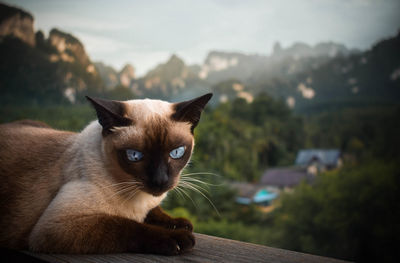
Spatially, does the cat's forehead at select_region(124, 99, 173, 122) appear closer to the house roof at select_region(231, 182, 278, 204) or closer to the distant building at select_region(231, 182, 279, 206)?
the distant building at select_region(231, 182, 279, 206)

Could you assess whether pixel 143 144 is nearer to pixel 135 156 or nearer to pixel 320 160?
pixel 135 156

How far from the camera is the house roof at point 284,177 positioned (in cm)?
3800

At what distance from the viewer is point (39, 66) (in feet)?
44.3

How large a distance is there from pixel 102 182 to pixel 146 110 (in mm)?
535

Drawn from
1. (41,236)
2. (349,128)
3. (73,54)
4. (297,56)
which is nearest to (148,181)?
(41,236)

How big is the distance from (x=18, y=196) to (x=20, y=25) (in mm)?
16536

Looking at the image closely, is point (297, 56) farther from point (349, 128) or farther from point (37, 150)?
point (37, 150)

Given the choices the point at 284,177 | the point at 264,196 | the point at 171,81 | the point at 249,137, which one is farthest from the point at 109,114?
the point at 249,137

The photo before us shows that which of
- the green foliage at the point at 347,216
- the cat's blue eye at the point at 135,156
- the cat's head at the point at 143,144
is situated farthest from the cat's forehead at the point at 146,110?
the green foliage at the point at 347,216

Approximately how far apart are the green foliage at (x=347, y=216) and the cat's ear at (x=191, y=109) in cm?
2250

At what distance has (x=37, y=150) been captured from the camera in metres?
1.87

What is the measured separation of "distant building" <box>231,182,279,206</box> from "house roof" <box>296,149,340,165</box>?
8.70 metres

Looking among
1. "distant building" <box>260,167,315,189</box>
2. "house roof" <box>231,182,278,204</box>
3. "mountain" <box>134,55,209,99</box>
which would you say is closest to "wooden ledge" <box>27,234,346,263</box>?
"mountain" <box>134,55,209,99</box>

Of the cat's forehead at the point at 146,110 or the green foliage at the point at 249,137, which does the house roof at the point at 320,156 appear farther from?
the cat's forehead at the point at 146,110
